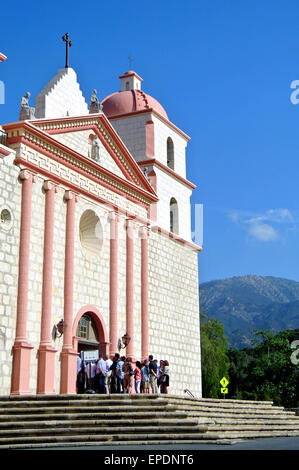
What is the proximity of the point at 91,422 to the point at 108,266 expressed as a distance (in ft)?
32.3

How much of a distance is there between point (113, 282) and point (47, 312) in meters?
4.24

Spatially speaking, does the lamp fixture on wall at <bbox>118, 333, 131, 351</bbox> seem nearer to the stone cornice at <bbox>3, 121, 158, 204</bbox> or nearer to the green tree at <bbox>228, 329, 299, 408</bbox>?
the stone cornice at <bbox>3, 121, 158, 204</bbox>

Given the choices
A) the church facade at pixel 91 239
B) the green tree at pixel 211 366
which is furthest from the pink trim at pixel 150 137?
the green tree at pixel 211 366

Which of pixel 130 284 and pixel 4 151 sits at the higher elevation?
pixel 4 151

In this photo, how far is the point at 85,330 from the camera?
2195 centimetres

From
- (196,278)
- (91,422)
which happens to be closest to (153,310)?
(196,278)

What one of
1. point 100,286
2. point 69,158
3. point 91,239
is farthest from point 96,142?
point 100,286

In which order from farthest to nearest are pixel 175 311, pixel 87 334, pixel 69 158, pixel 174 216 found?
pixel 174 216 < pixel 175 311 < pixel 87 334 < pixel 69 158

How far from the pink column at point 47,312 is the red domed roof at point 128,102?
977 centimetres

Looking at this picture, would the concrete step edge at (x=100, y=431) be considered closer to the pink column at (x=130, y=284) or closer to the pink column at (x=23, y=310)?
the pink column at (x=23, y=310)

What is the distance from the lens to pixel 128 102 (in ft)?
96.9

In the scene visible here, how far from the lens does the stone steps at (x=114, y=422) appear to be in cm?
1315

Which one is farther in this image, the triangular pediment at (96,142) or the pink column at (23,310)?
the triangular pediment at (96,142)

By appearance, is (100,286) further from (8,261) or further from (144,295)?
(8,261)
